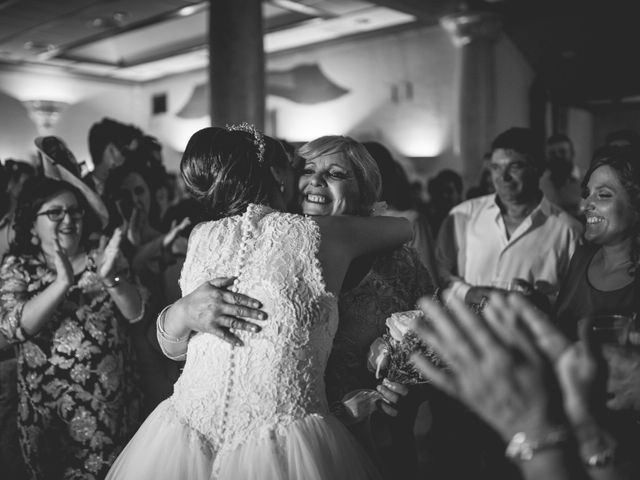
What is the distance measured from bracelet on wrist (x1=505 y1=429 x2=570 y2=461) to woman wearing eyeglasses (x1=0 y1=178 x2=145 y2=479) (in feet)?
5.88

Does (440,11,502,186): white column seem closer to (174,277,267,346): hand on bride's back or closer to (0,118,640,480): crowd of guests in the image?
(0,118,640,480): crowd of guests

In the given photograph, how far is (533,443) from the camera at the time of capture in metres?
0.92

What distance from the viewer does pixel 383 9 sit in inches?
335

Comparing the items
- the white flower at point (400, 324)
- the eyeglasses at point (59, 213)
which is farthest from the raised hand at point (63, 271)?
the white flower at point (400, 324)

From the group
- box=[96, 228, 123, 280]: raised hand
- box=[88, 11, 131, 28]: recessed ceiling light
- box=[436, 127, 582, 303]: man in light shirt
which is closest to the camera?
box=[96, 228, 123, 280]: raised hand

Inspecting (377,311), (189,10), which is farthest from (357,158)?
(189,10)

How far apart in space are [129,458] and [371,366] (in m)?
0.71

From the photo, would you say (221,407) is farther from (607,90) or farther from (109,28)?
(109,28)

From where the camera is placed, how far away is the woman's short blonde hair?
210 cm

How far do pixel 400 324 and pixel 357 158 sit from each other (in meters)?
0.68

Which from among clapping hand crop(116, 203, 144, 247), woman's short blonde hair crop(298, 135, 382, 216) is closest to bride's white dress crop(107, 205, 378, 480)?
woman's short blonde hair crop(298, 135, 382, 216)

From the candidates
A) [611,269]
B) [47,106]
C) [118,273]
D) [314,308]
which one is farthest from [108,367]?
[47,106]

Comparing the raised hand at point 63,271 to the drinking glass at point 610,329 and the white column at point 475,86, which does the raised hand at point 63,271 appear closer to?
the drinking glass at point 610,329

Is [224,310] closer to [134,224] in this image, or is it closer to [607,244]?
[607,244]
